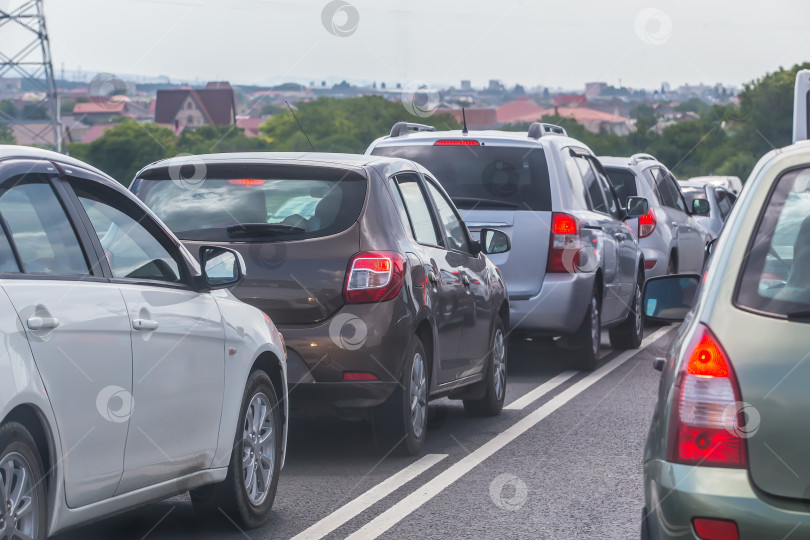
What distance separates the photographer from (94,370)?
4.70 meters

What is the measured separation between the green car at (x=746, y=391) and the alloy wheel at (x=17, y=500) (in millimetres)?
→ 1856

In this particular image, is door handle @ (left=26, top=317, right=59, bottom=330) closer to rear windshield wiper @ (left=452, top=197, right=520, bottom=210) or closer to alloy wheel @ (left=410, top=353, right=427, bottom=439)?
alloy wheel @ (left=410, top=353, right=427, bottom=439)

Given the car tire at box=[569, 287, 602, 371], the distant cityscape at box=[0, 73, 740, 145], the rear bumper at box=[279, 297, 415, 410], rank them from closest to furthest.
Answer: the rear bumper at box=[279, 297, 415, 410] → the car tire at box=[569, 287, 602, 371] → the distant cityscape at box=[0, 73, 740, 145]

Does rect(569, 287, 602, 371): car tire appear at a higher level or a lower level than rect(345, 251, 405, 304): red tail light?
lower

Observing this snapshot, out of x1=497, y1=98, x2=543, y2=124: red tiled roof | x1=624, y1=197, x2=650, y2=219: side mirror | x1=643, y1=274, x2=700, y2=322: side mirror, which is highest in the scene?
x1=643, y1=274, x2=700, y2=322: side mirror

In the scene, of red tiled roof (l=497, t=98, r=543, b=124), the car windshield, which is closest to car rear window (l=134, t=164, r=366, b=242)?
the car windshield

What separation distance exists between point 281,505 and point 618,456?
2.25 meters

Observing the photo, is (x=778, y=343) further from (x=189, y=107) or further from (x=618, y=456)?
(x=189, y=107)

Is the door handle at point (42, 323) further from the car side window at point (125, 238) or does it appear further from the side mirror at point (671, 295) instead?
the side mirror at point (671, 295)

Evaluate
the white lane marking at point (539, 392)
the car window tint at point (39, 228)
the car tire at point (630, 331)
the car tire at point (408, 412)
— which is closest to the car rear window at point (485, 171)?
the white lane marking at point (539, 392)

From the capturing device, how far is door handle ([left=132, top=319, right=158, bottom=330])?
16.7 feet

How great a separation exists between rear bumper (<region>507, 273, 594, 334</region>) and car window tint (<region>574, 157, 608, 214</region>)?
124 centimetres

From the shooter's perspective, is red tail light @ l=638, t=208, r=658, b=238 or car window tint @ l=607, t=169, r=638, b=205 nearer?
red tail light @ l=638, t=208, r=658, b=238

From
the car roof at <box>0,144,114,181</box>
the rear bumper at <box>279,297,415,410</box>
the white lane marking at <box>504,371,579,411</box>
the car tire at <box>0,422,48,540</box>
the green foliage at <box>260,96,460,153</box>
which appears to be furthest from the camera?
the green foliage at <box>260,96,460,153</box>
